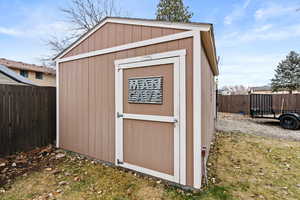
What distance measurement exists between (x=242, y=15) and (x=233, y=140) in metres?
6.01

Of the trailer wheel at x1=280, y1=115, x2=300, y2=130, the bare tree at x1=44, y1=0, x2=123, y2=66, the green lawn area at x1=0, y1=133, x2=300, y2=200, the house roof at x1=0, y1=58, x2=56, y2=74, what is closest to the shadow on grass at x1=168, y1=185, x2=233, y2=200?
the green lawn area at x1=0, y1=133, x2=300, y2=200

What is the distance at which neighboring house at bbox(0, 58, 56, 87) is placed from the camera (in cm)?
1282

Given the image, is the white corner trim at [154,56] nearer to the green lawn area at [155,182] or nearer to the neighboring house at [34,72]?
the green lawn area at [155,182]

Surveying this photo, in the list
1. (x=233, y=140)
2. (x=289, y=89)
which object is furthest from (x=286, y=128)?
(x=289, y=89)

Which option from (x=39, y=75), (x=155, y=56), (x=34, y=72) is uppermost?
(x=34, y=72)

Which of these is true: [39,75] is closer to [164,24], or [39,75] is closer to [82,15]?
[82,15]

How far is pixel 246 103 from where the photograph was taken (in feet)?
38.5

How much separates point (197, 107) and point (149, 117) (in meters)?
0.83

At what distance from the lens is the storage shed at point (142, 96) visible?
7.36 feet

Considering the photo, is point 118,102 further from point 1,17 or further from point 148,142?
point 1,17

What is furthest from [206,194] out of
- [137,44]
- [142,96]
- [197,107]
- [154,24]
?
[154,24]

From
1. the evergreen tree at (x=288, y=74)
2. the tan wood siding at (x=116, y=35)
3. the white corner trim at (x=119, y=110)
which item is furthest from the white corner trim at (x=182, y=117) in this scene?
the evergreen tree at (x=288, y=74)

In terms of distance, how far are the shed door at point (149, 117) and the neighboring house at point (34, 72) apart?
14.1 metres

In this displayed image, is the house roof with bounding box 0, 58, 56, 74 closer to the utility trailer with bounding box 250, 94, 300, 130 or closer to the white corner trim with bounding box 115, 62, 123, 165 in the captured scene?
the white corner trim with bounding box 115, 62, 123, 165
